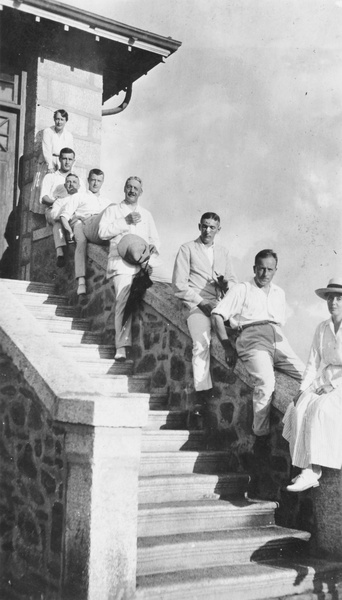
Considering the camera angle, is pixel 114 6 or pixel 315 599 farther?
pixel 114 6

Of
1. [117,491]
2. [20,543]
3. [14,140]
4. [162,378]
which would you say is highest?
[14,140]

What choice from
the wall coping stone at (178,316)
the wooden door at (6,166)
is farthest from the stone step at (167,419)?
the wooden door at (6,166)

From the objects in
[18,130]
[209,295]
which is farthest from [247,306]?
[18,130]

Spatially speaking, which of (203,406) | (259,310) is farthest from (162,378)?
(259,310)

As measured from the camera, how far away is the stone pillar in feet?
13.4

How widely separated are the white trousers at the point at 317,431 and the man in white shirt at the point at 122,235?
2.50 metres

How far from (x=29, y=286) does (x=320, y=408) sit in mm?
4473

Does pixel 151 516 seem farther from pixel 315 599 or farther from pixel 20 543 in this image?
pixel 315 599

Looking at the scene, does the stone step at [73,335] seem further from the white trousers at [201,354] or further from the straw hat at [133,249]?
the white trousers at [201,354]

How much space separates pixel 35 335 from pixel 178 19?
21.2ft

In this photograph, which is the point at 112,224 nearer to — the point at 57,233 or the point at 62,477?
the point at 57,233

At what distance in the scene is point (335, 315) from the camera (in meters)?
5.59

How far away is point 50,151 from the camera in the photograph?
9695mm

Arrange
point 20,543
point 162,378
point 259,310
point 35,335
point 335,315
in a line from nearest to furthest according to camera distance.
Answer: point 20,543 → point 35,335 → point 335,315 → point 259,310 → point 162,378
